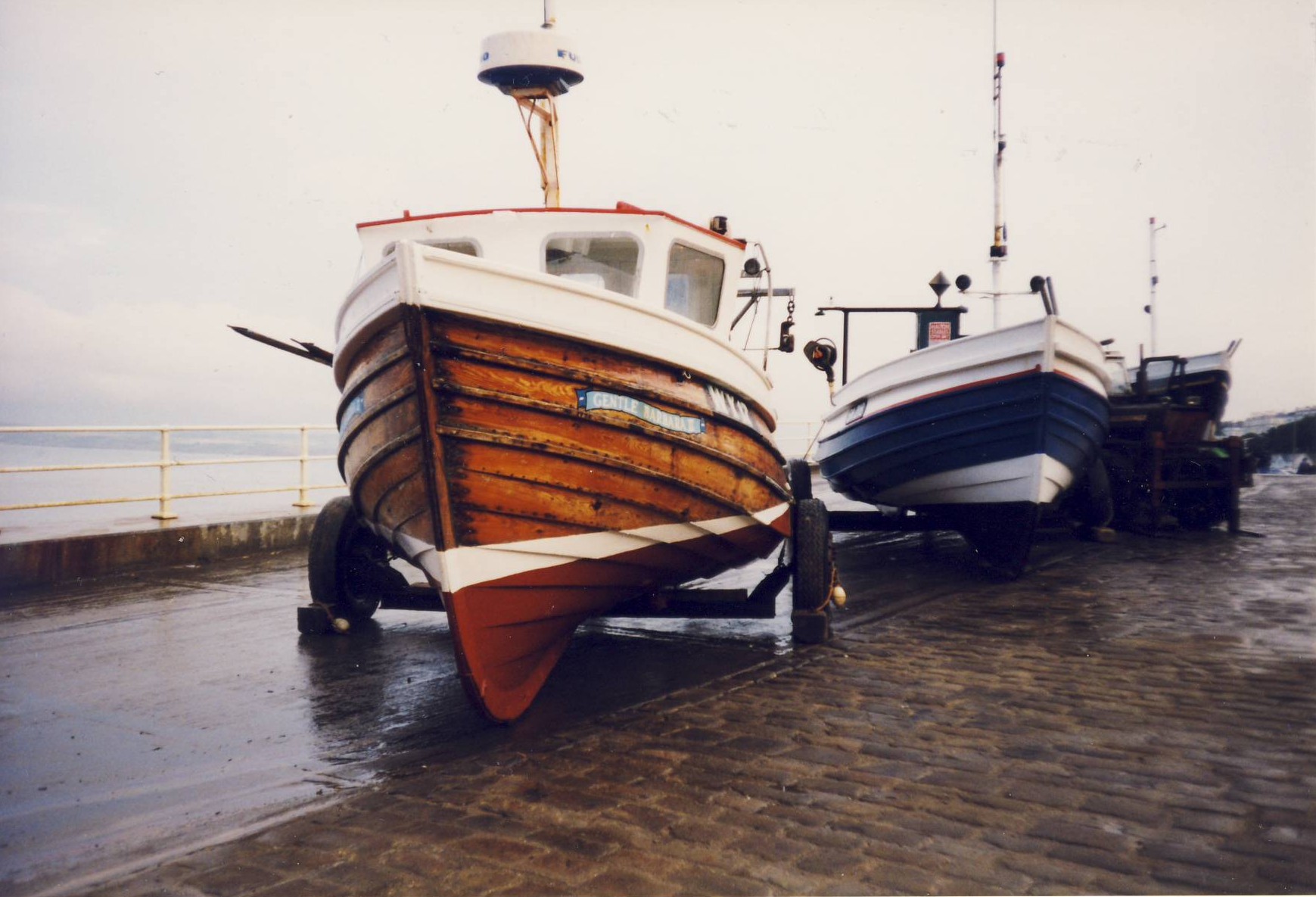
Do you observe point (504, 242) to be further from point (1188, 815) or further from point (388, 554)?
point (1188, 815)

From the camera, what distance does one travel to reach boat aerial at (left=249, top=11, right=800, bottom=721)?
4.03 m

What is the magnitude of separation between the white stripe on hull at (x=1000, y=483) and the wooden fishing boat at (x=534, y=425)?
355 cm

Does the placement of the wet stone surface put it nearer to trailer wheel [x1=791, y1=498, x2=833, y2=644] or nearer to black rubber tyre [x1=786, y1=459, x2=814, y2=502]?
trailer wheel [x1=791, y1=498, x2=833, y2=644]

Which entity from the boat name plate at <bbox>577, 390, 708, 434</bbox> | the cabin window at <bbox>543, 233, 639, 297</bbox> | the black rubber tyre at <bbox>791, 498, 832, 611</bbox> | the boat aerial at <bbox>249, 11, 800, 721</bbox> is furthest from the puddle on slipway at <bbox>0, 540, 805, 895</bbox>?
the cabin window at <bbox>543, 233, 639, 297</bbox>

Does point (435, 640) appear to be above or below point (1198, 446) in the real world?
below

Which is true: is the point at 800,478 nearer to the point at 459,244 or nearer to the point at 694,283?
the point at 694,283

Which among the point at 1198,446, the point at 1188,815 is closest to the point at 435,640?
the point at 1188,815

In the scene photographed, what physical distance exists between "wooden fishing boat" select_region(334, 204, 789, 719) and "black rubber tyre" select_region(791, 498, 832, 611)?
0.71 metres

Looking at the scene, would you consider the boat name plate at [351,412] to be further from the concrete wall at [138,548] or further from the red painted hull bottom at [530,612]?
the concrete wall at [138,548]

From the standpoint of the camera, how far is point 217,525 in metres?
9.82

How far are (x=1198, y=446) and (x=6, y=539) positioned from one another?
13074 mm

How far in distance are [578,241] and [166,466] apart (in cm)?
636

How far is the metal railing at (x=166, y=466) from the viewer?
8.43 meters

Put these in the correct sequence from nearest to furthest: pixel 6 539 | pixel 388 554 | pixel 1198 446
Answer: pixel 388 554 < pixel 6 539 < pixel 1198 446
